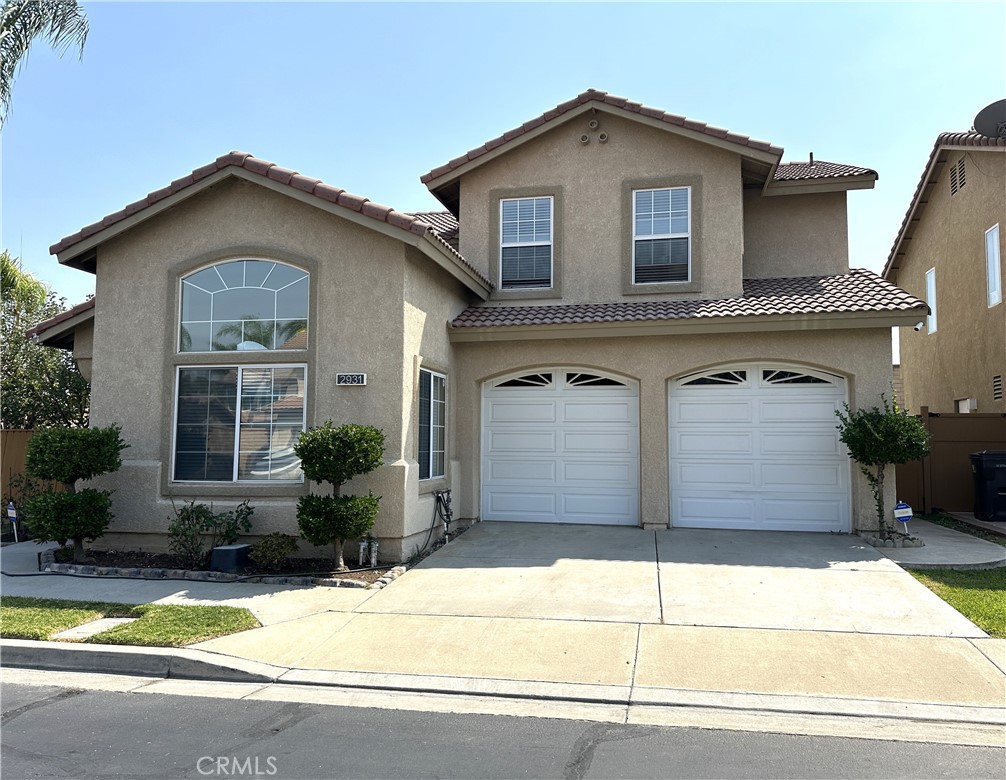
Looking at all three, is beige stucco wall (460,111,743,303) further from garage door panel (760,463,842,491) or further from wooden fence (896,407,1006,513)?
wooden fence (896,407,1006,513)

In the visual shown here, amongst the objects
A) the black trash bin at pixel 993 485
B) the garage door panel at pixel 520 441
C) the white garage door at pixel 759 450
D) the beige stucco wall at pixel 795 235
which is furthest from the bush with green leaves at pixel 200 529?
the black trash bin at pixel 993 485

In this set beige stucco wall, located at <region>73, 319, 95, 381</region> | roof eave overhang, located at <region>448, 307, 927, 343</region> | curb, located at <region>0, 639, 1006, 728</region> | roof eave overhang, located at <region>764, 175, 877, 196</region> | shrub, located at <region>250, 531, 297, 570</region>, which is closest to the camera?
curb, located at <region>0, 639, 1006, 728</region>

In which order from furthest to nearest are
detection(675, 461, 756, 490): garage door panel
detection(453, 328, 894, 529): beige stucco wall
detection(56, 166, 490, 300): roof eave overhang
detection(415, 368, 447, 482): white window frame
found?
detection(675, 461, 756, 490): garage door panel → detection(453, 328, 894, 529): beige stucco wall → detection(415, 368, 447, 482): white window frame → detection(56, 166, 490, 300): roof eave overhang

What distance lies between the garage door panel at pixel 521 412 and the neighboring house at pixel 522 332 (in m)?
0.04

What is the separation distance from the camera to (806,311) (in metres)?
10.9

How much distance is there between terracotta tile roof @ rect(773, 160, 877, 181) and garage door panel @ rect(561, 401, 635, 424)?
17.0ft

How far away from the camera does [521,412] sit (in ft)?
40.4

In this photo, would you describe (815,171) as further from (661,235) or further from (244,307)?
(244,307)

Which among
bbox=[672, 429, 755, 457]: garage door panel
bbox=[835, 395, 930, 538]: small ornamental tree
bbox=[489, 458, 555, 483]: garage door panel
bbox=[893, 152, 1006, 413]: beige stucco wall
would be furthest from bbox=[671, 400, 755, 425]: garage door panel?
bbox=[893, 152, 1006, 413]: beige stucco wall

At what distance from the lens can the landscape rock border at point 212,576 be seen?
870 centimetres

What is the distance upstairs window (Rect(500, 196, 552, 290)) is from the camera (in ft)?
43.0

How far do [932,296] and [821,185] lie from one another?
8.67 metres

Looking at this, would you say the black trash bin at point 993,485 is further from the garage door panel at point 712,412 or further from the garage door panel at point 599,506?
the garage door panel at point 599,506

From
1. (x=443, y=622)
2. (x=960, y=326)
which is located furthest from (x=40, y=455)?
(x=960, y=326)
